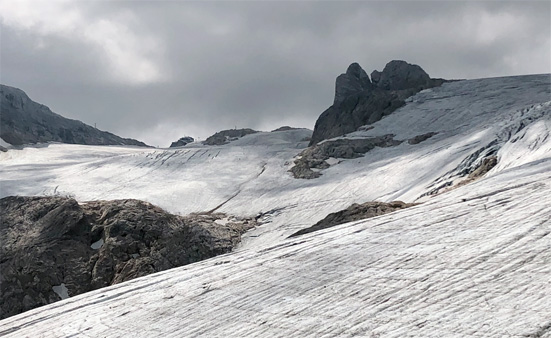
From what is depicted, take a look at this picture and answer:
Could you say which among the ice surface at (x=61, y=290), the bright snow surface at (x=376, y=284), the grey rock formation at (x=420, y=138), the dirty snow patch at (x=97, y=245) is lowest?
the ice surface at (x=61, y=290)

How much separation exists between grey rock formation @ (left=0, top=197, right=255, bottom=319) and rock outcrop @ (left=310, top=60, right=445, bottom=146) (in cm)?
4403

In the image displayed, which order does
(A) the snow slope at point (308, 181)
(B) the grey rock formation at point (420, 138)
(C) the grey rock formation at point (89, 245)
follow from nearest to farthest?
(C) the grey rock formation at point (89, 245), (A) the snow slope at point (308, 181), (B) the grey rock formation at point (420, 138)

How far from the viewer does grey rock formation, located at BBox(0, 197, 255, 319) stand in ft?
111

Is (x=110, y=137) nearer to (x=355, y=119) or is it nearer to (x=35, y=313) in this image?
(x=355, y=119)

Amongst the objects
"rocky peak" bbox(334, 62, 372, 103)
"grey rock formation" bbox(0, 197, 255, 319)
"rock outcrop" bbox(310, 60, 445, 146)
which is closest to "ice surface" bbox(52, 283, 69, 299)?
"grey rock formation" bbox(0, 197, 255, 319)

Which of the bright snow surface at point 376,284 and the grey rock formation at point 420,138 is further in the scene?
the grey rock formation at point 420,138

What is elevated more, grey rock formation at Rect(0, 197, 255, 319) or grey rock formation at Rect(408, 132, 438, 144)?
grey rock formation at Rect(408, 132, 438, 144)

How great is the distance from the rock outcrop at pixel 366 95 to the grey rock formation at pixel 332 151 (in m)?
16.0

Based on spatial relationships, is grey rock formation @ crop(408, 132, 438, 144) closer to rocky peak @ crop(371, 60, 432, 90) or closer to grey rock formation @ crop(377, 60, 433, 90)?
grey rock formation @ crop(377, 60, 433, 90)

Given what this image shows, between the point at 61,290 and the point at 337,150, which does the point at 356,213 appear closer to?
the point at 61,290

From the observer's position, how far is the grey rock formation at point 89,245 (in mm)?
33875

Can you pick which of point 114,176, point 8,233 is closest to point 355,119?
point 114,176

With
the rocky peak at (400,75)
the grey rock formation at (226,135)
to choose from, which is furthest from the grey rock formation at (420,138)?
the grey rock formation at (226,135)

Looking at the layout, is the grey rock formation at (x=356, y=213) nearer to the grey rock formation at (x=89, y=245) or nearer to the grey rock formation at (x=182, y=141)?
the grey rock formation at (x=89, y=245)
